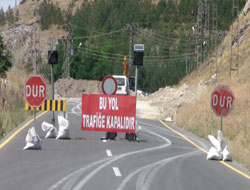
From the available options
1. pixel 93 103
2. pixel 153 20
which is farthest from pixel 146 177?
pixel 153 20

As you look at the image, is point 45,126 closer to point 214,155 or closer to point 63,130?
point 63,130

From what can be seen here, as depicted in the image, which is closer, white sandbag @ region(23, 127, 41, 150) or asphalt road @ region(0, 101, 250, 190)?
asphalt road @ region(0, 101, 250, 190)

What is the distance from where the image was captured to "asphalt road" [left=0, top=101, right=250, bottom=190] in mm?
11844

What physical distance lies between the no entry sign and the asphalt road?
1.59 feet

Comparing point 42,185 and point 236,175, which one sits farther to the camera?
point 236,175

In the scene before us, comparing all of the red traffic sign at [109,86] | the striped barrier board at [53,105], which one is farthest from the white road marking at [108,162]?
the striped barrier board at [53,105]

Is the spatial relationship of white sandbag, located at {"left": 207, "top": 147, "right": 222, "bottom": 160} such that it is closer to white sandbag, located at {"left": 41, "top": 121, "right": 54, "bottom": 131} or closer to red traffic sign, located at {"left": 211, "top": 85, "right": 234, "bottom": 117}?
red traffic sign, located at {"left": 211, "top": 85, "right": 234, "bottom": 117}

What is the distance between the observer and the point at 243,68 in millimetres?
48188

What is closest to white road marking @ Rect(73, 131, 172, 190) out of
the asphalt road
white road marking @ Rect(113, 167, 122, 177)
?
the asphalt road

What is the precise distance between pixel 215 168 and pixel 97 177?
3932mm

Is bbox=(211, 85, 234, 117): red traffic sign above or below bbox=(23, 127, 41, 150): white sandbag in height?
above

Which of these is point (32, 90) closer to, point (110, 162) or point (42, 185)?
point (110, 162)

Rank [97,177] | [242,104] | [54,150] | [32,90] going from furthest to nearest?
[242,104] < [32,90] < [54,150] < [97,177]

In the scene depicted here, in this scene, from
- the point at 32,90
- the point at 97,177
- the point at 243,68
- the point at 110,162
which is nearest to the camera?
the point at 97,177
